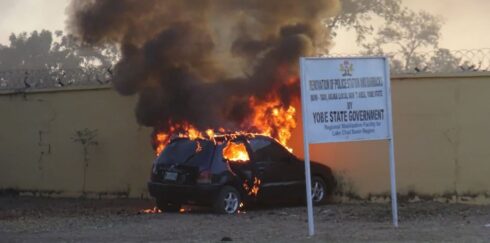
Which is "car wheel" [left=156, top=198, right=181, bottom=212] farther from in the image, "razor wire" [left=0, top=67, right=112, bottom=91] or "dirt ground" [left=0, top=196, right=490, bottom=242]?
"razor wire" [left=0, top=67, right=112, bottom=91]

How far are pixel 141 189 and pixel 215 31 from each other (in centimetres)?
382

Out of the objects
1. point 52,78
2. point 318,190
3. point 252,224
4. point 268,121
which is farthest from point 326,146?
point 52,78

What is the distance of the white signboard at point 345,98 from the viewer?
10727 mm

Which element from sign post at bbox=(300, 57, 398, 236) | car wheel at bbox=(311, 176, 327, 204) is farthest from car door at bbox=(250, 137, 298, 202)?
sign post at bbox=(300, 57, 398, 236)

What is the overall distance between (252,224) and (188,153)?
2207 millimetres

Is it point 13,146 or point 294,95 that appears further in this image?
point 13,146

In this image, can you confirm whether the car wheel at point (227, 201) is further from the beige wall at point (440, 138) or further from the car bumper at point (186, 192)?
the beige wall at point (440, 138)

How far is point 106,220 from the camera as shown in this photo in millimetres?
12711

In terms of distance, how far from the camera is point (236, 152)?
45.2ft

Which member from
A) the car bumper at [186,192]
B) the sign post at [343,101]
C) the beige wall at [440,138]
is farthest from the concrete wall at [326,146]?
the sign post at [343,101]

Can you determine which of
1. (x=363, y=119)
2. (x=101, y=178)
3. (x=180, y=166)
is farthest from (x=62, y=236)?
(x=101, y=178)

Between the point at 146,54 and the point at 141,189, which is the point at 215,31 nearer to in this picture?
the point at 146,54

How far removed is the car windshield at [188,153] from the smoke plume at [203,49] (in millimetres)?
933

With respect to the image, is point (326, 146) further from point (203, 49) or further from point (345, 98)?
point (345, 98)
